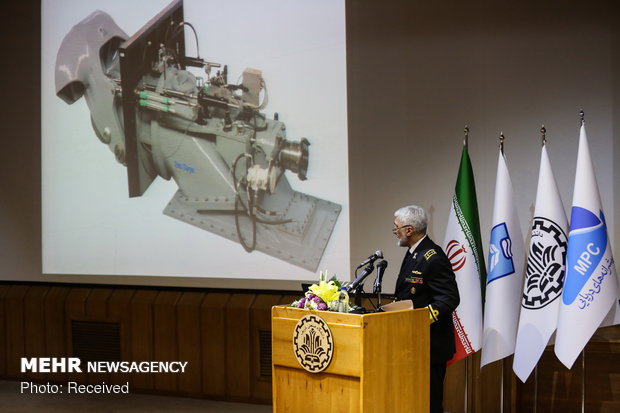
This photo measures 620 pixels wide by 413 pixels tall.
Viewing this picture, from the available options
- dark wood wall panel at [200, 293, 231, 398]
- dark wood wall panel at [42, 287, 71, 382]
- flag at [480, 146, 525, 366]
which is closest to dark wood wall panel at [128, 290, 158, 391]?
dark wood wall panel at [200, 293, 231, 398]

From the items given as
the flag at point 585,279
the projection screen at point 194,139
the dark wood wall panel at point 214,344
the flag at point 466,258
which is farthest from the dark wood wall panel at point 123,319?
the flag at point 585,279

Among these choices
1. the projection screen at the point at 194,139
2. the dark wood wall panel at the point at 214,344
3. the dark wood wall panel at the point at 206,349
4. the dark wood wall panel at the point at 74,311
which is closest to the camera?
the dark wood wall panel at the point at 206,349

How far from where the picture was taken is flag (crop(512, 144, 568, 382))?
3.98 metres

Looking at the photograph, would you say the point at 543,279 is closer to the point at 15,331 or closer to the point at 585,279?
the point at 585,279

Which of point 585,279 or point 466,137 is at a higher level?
point 466,137

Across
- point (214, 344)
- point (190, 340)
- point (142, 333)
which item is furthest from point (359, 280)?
point (142, 333)

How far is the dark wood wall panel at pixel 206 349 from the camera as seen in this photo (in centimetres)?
428

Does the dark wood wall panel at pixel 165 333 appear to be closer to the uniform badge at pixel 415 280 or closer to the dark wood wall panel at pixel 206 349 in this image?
the dark wood wall panel at pixel 206 349

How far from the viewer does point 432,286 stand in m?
3.41

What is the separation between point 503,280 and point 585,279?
43cm

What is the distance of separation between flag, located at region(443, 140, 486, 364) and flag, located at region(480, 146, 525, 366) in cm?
7

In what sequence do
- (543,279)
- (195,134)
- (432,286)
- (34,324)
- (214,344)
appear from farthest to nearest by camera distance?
(34,324), (214,344), (195,134), (543,279), (432,286)

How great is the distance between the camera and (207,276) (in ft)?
17.1

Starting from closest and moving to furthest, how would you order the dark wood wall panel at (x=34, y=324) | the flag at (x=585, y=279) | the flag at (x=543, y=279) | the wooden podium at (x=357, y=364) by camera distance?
1. the wooden podium at (x=357, y=364)
2. the flag at (x=585, y=279)
3. the flag at (x=543, y=279)
4. the dark wood wall panel at (x=34, y=324)
